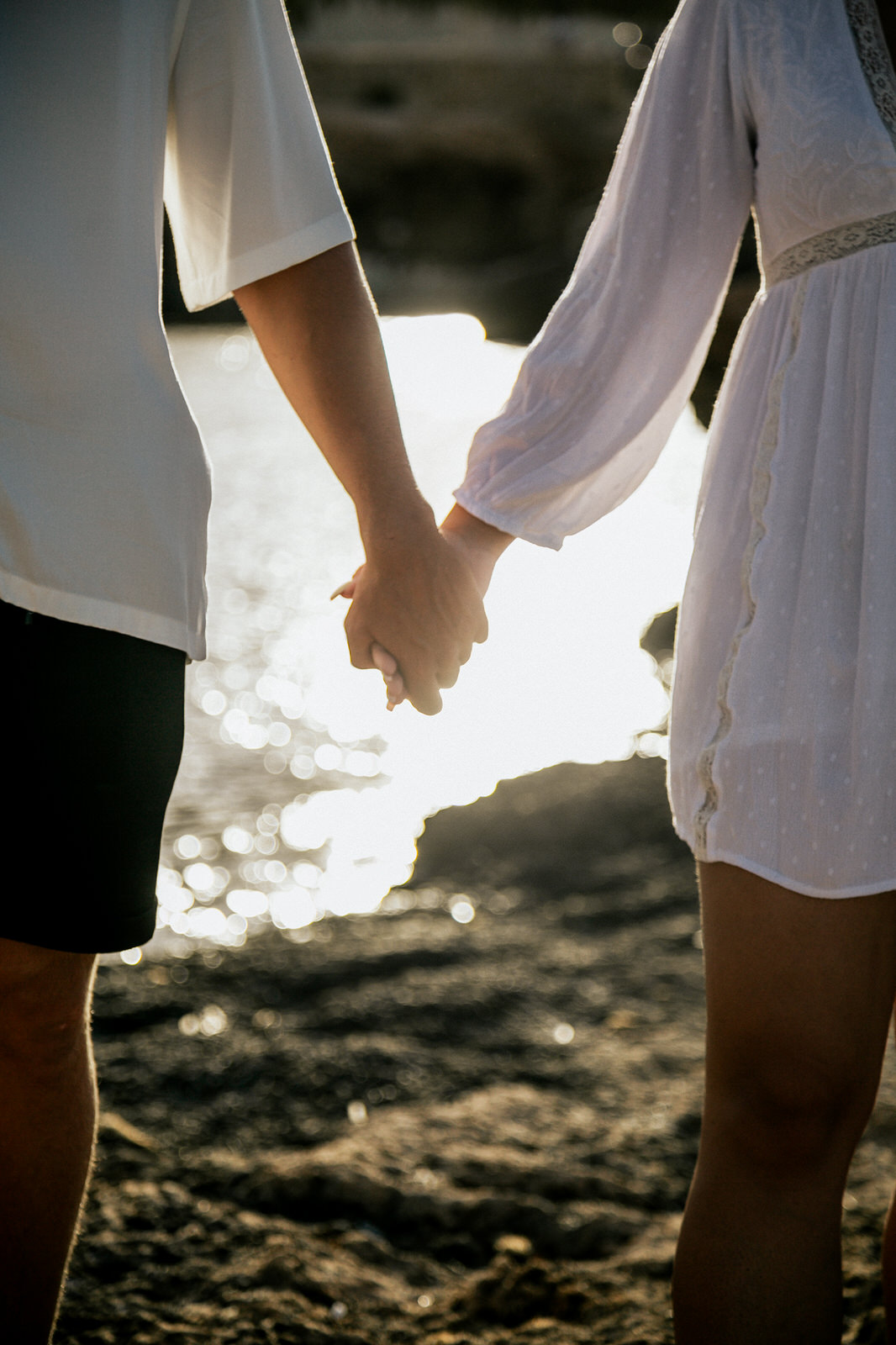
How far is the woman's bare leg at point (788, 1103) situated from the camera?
1.20 m

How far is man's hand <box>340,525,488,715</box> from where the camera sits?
148cm

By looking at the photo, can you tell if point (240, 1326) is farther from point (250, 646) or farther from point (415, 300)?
point (415, 300)

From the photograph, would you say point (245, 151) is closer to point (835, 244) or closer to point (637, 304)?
point (637, 304)

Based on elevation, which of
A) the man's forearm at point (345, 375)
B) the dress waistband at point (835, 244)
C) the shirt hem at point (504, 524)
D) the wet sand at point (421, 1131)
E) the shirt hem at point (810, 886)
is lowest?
the wet sand at point (421, 1131)

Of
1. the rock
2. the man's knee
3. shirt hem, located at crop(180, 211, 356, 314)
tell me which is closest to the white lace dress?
shirt hem, located at crop(180, 211, 356, 314)

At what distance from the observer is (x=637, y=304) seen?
4.65 feet

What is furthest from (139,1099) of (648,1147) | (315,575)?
(315,575)

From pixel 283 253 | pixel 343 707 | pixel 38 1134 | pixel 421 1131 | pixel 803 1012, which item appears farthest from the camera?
pixel 343 707

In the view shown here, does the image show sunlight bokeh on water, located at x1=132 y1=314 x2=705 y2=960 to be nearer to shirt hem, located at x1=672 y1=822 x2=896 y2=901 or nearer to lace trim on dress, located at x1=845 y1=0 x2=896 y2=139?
lace trim on dress, located at x1=845 y1=0 x2=896 y2=139

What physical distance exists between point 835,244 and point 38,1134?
3.90 ft

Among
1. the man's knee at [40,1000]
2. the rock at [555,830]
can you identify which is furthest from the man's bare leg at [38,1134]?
the rock at [555,830]

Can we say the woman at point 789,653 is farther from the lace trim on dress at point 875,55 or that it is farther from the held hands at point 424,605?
the held hands at point 424,605

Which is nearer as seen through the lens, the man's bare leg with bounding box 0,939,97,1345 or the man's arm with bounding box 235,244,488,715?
the man's bare leg with bounding box 0,939,97,1345

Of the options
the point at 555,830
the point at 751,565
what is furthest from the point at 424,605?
the point at 555,830
